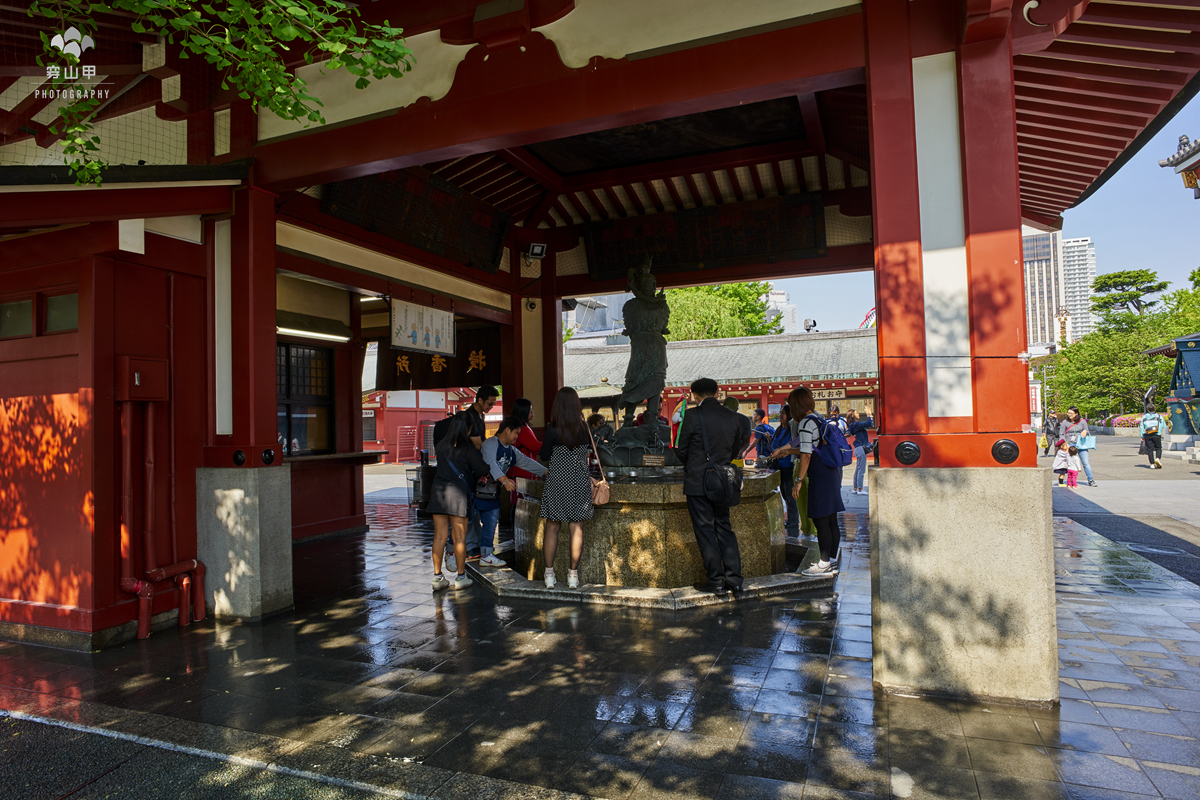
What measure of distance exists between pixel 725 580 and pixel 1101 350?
→ 36298 millimetres

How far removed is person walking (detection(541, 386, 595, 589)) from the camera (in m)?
5.37

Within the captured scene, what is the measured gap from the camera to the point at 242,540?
17.4 ft

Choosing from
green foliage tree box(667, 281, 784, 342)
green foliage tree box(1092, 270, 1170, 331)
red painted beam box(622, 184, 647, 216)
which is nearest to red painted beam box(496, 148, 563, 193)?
red painted beam box(622, 184, 647, 216)

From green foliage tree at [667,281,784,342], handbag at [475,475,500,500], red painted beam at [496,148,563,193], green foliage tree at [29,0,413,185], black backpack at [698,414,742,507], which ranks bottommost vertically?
handbag at [475,475,500,500]

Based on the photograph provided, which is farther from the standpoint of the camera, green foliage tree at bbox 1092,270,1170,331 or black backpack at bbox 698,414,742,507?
green foliage tree at bbox 1092,270,1170,331

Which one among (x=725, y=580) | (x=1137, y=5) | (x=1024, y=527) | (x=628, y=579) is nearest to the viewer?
(x=1024, y=527)

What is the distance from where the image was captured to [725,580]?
5141mm

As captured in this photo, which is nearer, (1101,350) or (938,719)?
(938,719)

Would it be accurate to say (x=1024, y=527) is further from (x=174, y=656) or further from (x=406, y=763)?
(x=174, y=656)

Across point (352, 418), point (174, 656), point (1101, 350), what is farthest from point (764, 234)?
point (1101, 350)

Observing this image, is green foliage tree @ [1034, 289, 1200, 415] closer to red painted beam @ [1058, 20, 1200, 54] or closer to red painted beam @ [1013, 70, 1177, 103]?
red painted beam @ [1013, 70, 1177, 103]

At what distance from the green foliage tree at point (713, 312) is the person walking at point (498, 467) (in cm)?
2469

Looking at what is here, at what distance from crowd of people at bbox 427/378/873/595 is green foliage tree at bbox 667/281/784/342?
81.7 feet

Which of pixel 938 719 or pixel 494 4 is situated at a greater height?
pixel 494 4
